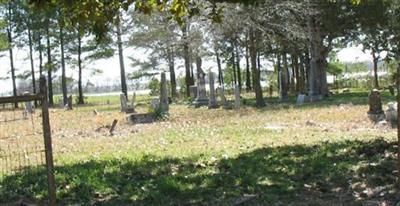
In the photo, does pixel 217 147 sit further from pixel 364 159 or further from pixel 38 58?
pixel 38 58

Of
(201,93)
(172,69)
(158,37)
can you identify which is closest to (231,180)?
(201,93)

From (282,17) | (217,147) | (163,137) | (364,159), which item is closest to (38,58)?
(282,17)

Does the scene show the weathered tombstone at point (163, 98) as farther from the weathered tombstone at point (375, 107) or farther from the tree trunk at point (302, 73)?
the tree trunk at point (302, 73)

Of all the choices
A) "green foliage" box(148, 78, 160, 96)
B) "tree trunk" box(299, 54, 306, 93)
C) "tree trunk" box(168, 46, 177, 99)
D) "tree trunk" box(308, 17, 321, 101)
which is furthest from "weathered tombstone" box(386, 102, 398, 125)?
"green foliage" box(148, 78, 160, 96)

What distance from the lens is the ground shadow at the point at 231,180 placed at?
26.5 ft

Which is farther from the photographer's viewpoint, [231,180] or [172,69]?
[172,69]

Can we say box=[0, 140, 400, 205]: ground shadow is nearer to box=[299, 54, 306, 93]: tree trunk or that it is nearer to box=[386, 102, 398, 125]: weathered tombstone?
box=[386, 102, 398, 125]: weathered tombstone

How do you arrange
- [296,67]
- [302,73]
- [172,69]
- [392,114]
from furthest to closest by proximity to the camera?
[172,69] → [296,67] → [302,73] → [392,114]

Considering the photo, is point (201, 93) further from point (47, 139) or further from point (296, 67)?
point (47, 139)

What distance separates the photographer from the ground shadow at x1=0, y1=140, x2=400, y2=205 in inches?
317

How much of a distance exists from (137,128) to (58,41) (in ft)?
118

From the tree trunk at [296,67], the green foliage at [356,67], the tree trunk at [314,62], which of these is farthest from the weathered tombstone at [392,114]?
the green foliage at [356,67]

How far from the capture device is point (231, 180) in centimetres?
899

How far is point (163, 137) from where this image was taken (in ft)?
55.1
